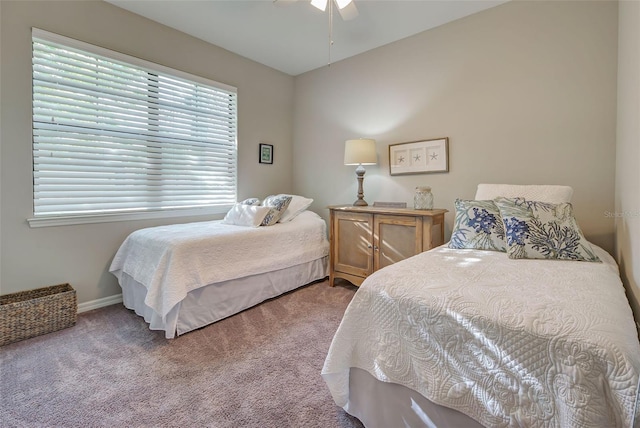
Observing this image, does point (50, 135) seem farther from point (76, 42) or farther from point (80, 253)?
point (80, 253)

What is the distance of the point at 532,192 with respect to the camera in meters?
2.09

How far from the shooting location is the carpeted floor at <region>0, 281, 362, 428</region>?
1.37 meters

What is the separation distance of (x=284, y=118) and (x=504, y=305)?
371cm

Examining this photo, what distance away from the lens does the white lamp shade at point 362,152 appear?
10.2 feet

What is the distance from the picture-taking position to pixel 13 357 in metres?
1.82

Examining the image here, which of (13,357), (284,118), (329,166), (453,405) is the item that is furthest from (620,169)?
(13,357)

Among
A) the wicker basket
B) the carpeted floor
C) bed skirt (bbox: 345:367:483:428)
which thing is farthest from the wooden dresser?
the wicker basket

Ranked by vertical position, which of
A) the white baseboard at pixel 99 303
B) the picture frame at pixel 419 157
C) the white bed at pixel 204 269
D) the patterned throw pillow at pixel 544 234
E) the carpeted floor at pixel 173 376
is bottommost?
the carpeted floor at pixel 173 376

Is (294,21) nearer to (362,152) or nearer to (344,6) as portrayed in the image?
(344,6)

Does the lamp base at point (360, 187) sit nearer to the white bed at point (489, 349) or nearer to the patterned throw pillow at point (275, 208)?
the patterned throw pillow at point (275, 208)

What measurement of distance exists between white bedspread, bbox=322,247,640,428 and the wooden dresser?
106cm

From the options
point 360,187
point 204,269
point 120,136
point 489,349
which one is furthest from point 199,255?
point 489,349

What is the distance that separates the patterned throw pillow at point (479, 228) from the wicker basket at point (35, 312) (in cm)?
284

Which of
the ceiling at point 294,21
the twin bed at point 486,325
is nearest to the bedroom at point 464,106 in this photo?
the ceiling at point 294,21
